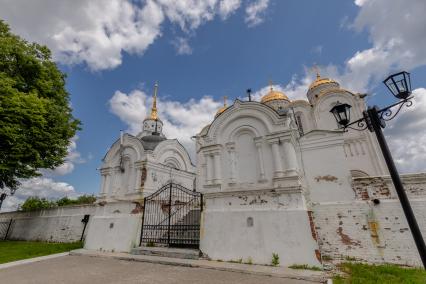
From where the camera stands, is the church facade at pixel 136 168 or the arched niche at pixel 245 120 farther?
the church facade at pixel 136 168

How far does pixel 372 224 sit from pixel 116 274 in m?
8.38

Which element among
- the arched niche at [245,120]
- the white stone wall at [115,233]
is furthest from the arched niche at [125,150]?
the arched niche at [245,120]

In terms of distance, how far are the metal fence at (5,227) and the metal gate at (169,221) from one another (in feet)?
52.7

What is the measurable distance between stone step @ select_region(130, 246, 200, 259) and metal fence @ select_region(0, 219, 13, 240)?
53.3 feet

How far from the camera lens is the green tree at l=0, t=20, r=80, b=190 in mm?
11109

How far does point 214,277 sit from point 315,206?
15.9 feet

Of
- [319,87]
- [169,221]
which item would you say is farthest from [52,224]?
[319,87]

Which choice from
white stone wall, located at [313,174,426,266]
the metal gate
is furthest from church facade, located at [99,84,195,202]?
white stone wall, located at [313,174,426,266]

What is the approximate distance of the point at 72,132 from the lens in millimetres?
14266

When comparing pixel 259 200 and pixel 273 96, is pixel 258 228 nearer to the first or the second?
pixel 259 200

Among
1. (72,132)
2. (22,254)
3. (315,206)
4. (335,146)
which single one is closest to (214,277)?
(315,206)

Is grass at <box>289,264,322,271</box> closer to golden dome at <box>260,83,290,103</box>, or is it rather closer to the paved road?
the paved road

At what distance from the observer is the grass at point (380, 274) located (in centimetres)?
546

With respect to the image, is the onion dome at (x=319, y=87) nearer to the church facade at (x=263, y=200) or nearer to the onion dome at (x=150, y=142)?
the church facade at (x=263, y=200)
